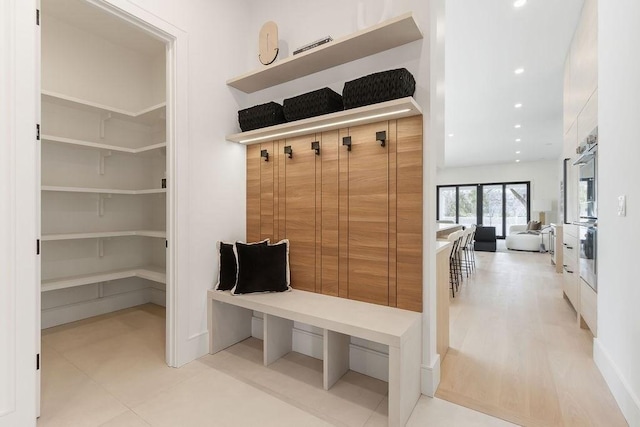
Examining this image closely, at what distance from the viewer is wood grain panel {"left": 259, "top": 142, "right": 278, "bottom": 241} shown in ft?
8.58

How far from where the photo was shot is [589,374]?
6.94 feet

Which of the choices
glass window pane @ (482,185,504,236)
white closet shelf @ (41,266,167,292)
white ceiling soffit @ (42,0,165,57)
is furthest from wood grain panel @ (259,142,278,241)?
glass window pane @ (482,185,504,236)

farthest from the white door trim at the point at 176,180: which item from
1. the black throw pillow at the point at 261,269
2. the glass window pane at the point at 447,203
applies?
the glass window pane at the point at 447,203

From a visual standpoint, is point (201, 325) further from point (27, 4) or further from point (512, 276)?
point (512, 276)

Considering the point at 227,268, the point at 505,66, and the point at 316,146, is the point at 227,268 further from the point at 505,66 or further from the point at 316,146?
the point at 505,66

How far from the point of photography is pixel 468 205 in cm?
1200

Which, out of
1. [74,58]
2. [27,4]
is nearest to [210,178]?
[27,4]

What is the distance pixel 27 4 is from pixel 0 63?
1.14 ft

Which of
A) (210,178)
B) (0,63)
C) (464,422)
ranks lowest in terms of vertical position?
(464,422)

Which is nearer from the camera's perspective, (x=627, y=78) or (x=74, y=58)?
(x=627, y=78)

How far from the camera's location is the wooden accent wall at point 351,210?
6.38ft

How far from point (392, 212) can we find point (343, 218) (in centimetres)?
38

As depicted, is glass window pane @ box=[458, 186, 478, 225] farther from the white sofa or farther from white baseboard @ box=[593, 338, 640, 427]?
white baseboard @ box=[593, 338, 640, 427]

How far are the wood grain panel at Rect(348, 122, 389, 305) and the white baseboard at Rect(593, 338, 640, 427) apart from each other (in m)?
1.32
